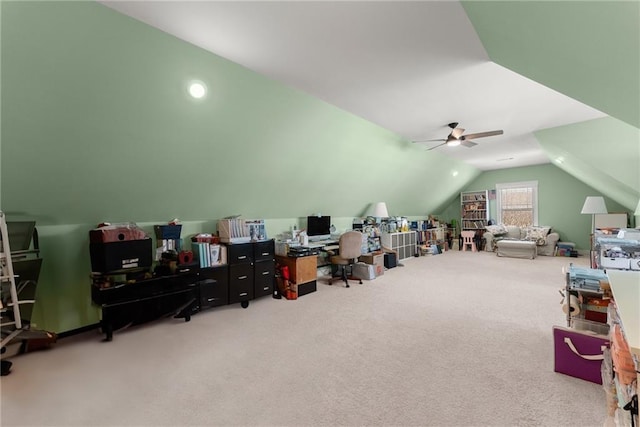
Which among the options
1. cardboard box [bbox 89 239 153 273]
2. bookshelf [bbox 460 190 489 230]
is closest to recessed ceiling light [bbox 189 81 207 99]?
cardboard box [bbox 89 239 153 273]

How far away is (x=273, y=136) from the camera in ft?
11.8

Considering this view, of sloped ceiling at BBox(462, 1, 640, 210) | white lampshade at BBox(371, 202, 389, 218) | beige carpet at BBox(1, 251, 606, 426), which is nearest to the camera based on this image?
sloped ceiling at BBox(462, 1, 640, 210)

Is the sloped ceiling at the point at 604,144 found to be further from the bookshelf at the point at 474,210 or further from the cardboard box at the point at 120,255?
the cardboard box at the point at 120,255

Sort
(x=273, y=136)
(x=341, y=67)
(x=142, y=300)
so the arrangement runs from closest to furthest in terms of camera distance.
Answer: (x=341, y=67)
(x=142, y=300)
(x=273, y=136)

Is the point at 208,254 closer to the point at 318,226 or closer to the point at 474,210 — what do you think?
the point at 318,226

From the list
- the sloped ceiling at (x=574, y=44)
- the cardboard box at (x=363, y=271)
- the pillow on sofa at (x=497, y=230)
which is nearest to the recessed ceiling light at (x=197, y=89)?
the sloped ceiling at (x=574, y=44)

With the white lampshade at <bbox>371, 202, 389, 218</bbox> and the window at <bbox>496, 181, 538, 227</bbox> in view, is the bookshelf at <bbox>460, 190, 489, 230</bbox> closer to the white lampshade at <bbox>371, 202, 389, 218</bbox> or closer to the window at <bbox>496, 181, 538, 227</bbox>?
the window at <bbox>496, 181, 538, 227</bbox>

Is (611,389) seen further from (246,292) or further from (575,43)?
(246,292)

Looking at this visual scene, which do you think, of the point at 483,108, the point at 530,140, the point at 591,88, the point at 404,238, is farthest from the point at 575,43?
the point at 404,238

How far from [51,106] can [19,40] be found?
49 cm

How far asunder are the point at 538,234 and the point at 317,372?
27.7 feet

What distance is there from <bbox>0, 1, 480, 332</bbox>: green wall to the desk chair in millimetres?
5990

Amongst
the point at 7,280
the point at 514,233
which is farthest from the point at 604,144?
the point at 7,280

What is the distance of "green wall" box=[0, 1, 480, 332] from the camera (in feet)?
6.57
